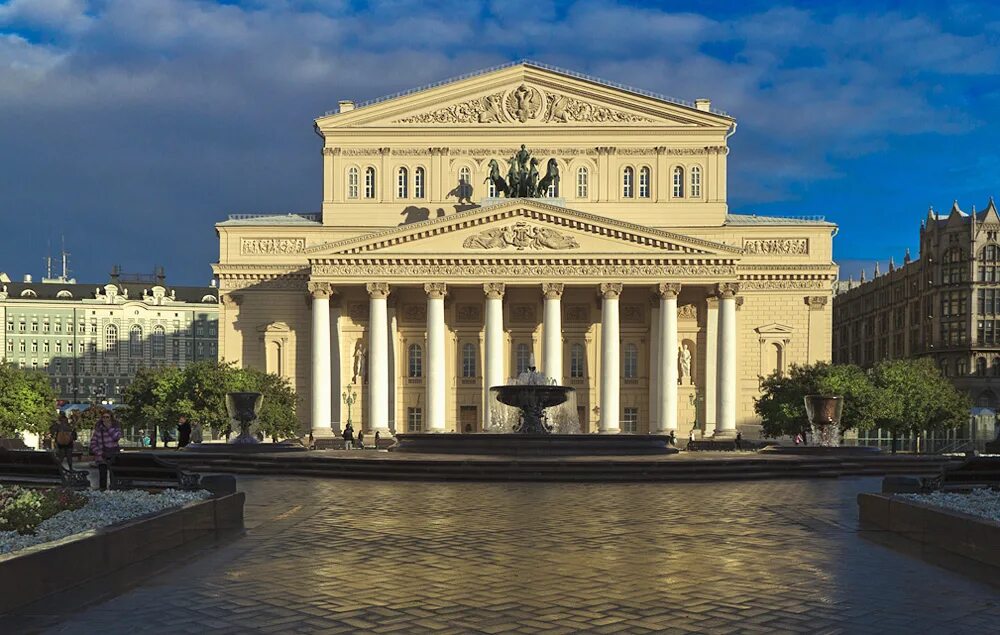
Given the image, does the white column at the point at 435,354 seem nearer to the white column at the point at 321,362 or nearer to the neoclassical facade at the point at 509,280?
the neoclassical facade at the point at 509,280

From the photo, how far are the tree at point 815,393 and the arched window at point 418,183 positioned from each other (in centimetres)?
2650

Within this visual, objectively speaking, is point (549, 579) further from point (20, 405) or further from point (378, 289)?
point (20, 405)

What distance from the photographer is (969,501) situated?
1466 centimetres

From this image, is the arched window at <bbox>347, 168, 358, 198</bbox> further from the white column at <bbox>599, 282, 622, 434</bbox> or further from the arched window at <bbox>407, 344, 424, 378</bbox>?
the white column at <bbox>599, 282, 622, 434</bbox>

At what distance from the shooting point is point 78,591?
1080cm

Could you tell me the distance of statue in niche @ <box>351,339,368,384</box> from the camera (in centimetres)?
7088

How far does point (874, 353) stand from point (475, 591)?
12076cm

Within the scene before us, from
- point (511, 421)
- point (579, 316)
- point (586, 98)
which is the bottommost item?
point (511, 421)

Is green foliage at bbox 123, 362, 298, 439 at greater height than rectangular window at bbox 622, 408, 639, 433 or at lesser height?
greater

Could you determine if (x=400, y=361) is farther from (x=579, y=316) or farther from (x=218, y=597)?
(x=218, y=597)

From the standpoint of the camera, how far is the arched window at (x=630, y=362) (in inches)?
2827

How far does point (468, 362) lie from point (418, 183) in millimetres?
12490

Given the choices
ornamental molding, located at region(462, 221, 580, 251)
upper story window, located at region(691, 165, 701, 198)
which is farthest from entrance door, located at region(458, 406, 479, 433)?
upper story window, located at region(691, 165, 701, 198)

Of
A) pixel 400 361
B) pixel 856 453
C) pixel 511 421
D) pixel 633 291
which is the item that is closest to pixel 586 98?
pixel 633 291
